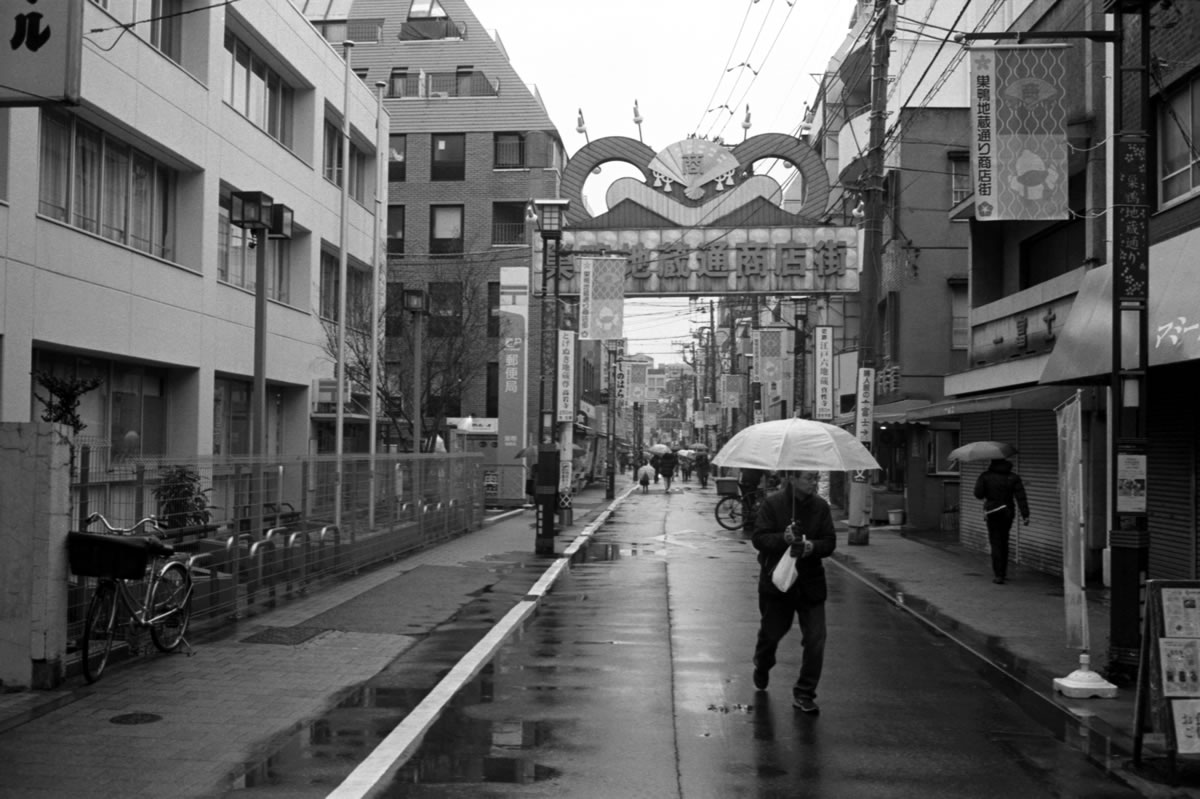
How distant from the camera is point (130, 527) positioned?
400 inches

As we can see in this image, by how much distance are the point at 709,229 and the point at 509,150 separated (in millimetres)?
23700

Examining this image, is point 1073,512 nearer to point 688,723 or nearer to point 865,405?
point 688,723

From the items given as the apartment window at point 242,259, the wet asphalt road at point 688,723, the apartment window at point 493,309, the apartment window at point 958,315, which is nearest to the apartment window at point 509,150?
the apartment window at point 493,309

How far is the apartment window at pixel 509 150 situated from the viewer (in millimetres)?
49000

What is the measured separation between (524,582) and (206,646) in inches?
248

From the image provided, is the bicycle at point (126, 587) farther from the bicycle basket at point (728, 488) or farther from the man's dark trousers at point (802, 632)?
the bicycle basket at point (728, 488)

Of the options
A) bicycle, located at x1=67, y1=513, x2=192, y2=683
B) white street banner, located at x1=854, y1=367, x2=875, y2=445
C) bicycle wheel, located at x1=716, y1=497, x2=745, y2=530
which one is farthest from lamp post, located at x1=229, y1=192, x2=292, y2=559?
bicycle wheel, located at x1=716, y1=497, x2=745, y2=530

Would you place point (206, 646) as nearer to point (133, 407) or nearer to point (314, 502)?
point (314, 502)

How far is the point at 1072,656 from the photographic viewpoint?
35.8 feet

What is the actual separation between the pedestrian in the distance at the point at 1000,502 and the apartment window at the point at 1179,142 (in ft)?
14.9

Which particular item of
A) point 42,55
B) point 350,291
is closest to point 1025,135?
point 42,55

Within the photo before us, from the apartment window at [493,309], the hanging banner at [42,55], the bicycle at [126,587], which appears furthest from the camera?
the apartment window at [493,309]

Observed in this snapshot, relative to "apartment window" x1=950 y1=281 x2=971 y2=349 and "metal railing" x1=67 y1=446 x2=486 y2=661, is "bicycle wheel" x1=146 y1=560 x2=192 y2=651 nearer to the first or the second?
"metal railing" x1=67 y1=446 x2=486 y2=661

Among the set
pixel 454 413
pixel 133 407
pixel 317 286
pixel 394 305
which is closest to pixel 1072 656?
pixel 133 407
